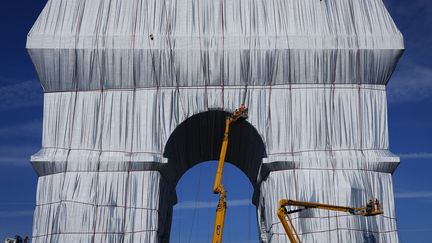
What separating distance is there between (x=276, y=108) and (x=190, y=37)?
5.15 metres

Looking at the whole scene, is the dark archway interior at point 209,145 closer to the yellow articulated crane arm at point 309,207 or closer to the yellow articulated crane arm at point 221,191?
the yellow articulated crane arm at point 221,191

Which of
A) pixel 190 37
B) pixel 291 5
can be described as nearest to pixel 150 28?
pixel 190 37

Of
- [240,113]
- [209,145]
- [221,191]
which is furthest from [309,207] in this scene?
[209,145]

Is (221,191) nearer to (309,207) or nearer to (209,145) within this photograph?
(309,207)

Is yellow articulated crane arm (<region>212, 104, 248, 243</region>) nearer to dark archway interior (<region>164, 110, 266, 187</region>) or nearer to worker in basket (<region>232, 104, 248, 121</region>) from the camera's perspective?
worker in basket (<region>232, 104, 248, 121</region>)

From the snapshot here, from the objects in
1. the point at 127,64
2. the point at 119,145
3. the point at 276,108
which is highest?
the point at 127,64

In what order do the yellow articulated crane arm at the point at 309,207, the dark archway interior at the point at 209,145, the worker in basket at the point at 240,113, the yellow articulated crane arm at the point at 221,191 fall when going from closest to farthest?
the yellow articulated crane arm at the point at 309,207, the yellow articulated crane arm at the point at 221,191, the worker in basket at the point at 240,113, the dark archway interior at the point at 209,145

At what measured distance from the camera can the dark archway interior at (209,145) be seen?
2970cm

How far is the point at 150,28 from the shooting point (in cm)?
2925

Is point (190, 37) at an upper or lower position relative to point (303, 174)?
upper

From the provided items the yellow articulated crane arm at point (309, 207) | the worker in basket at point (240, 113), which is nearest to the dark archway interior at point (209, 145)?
the worker in basket at point (240, 113)

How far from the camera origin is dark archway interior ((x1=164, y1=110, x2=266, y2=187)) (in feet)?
97.5

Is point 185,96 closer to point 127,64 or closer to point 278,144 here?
point 127,64

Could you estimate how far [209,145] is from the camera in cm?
3409
